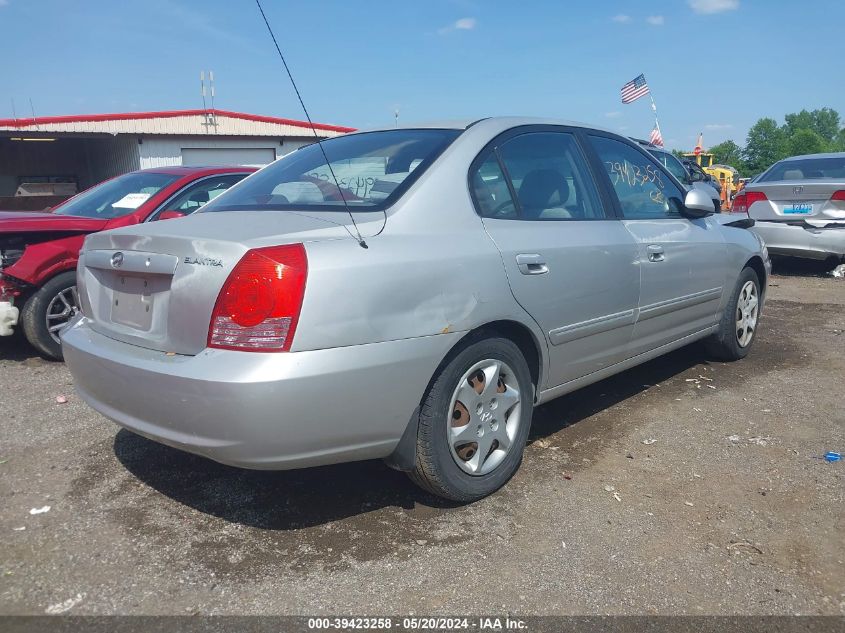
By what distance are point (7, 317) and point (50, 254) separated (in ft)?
1.79

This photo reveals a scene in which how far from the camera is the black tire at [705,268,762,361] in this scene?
16.5 ft

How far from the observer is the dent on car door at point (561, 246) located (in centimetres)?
319

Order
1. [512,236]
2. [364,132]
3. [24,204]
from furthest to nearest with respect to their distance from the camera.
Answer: [24,204] < [364,132] < [512,236]

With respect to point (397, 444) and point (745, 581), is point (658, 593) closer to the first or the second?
point (745, 581)

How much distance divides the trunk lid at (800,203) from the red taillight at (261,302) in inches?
331

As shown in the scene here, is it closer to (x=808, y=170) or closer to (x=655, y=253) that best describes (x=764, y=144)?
(x=808, y=170)

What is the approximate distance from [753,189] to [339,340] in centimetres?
860

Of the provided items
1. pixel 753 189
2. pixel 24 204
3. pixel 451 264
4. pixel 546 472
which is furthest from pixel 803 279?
pixel 24 204

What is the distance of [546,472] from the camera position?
3467 mm

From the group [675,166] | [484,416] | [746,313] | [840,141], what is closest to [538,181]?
[484,416]

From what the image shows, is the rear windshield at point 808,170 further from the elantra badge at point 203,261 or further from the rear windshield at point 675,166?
the elantra badge at point 203,261

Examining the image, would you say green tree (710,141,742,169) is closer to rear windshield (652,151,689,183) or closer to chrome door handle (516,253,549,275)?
rear windshield (652,151,689,183)

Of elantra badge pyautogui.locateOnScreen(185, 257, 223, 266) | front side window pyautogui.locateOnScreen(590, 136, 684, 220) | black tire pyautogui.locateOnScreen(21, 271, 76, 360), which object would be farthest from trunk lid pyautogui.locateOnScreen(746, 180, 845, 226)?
elantra badge pyautogui.locateOnScreen(185, 257, 223, 266)

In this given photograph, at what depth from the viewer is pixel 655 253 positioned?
4.03m
